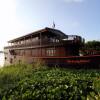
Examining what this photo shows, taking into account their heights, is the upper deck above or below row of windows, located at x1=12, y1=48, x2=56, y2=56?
above

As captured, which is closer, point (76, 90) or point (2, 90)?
point (76, 90)

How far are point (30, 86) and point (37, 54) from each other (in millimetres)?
12665

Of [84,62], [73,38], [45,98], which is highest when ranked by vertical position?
[73,38]

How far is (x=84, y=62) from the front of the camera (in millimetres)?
17312

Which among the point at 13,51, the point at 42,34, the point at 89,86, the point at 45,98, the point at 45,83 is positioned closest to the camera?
the point at 45,98

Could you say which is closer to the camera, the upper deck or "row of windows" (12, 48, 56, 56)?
the upper deck

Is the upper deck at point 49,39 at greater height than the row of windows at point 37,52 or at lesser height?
greater

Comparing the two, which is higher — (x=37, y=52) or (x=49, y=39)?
(x=49, y=39)

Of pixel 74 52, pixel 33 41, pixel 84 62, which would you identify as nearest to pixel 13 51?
Answer: pixel 33 41

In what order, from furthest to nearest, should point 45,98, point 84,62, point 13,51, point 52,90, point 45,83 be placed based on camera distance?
point 13,51, point 84,62, point 45,83, point 52,90, point 45,98

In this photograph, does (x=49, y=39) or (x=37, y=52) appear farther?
(x=37, y=52)

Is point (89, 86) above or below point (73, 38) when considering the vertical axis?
below

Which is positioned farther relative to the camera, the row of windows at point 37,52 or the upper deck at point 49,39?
the row of windows at point 37,52

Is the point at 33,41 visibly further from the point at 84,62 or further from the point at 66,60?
the point at 84,62
